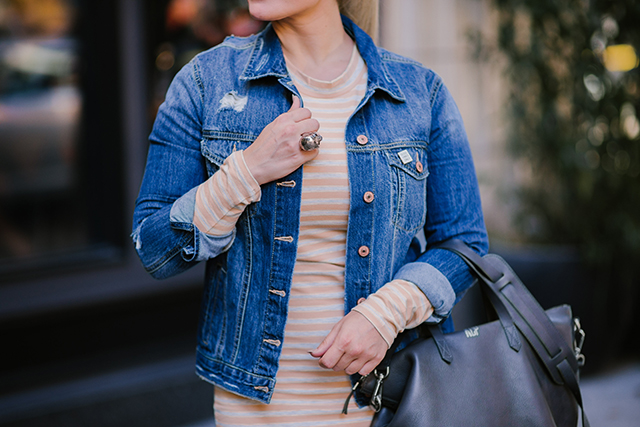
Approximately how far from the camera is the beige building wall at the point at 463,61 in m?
4.85

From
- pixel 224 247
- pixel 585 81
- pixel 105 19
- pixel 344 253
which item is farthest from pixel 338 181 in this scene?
pixel 585 81

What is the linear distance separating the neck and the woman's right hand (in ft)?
0.71

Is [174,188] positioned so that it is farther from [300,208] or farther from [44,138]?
[44,138]

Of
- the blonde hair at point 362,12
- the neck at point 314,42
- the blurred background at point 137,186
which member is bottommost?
the blurred background at point 137,186

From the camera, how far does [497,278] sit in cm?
145

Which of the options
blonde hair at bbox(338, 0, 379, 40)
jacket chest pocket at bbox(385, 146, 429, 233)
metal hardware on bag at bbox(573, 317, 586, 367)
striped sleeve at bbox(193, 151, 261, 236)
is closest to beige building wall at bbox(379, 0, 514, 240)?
blonde hair at bbox(338, 0, 379, 40)

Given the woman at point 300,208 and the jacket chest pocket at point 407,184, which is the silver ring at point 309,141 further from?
the jacket chest pocket at point 407,184

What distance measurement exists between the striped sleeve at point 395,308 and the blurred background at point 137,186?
241 cm

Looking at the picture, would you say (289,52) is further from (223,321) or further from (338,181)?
(223,321)

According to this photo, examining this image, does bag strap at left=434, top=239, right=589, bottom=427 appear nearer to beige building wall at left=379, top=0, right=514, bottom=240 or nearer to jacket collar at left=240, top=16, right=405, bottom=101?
jacket collar at left=240, top=16, right=405, bottom=101

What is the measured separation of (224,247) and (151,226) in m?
0.16

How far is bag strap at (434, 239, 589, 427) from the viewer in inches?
56.1

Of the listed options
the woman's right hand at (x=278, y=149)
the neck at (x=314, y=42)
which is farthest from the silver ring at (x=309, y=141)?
the neck at (x=314, y=42)

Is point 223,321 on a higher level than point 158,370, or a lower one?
higher
